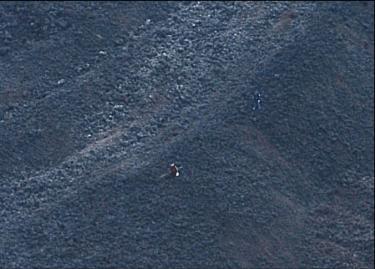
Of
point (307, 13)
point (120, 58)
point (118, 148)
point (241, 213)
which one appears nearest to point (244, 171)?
point (241, 213)

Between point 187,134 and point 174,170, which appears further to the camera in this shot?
point 187,134

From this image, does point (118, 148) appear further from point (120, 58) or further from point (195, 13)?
A: point (195, 13)

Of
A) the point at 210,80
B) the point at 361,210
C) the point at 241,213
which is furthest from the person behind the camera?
the point at 210,80

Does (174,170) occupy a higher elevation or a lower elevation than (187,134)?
lower

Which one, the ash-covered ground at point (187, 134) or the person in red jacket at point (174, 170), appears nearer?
the ash-covered ground at point (187, 134)

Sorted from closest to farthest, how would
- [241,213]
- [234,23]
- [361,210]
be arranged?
1. [241,213]
2. [361,210]
3. [234,23]

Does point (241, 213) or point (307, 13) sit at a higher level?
point (307, 13)

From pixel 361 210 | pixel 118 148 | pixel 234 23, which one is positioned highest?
pixel 234 23

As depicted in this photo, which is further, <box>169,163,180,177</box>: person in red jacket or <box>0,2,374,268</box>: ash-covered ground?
<box>169,163,180,177</box>: person in red jacket
